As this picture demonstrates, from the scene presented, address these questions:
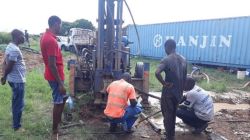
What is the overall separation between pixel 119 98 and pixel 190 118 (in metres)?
1.59

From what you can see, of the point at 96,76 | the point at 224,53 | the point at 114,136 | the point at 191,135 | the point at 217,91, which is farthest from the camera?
the point at 224,53

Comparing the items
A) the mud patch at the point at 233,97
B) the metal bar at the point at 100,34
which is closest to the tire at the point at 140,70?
Result: the metal bar at the point at 100,34

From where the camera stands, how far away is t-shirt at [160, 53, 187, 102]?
5.10 m

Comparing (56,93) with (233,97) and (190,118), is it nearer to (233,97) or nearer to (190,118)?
(190,118)

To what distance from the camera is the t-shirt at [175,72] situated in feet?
16.7

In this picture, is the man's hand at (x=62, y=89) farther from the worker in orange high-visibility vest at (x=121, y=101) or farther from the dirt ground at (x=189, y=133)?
the dirt ground at (x=189, y=133)

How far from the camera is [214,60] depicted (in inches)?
696

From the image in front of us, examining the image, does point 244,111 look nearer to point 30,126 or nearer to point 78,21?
point 30,126

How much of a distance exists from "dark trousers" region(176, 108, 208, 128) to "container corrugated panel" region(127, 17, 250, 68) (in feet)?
26.0

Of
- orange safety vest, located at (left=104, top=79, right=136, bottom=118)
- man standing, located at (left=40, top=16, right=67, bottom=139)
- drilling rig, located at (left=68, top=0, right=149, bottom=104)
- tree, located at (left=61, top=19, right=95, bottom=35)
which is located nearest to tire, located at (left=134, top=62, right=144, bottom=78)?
drilling rig, located at (left=68, top=0, right=149, bottom=104)

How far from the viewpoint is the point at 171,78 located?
17.0 ft

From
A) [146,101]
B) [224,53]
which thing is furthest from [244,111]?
[224,53]

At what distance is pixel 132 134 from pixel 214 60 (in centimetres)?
1290

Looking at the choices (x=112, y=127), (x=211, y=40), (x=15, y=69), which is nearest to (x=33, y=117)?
(x=15, y=69)
